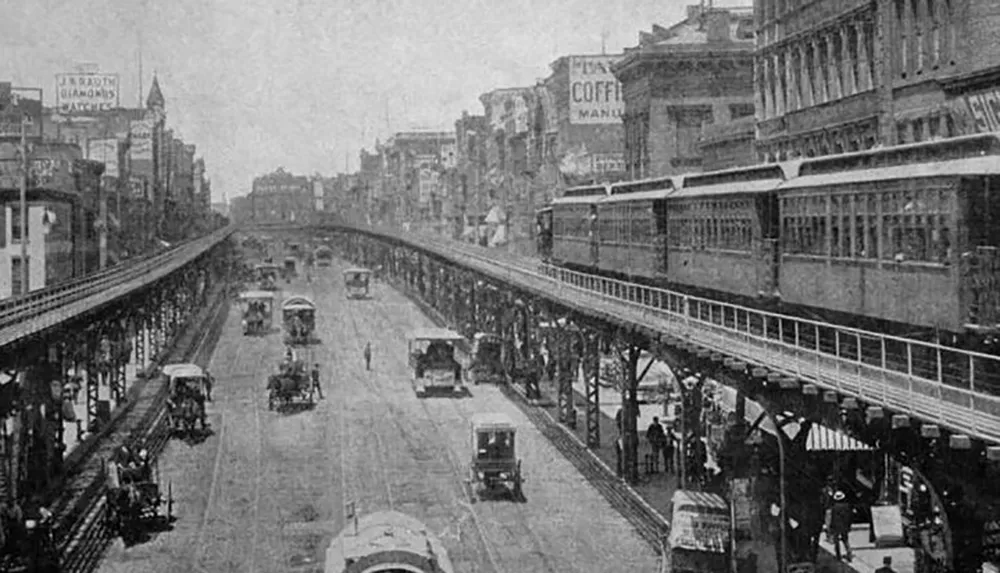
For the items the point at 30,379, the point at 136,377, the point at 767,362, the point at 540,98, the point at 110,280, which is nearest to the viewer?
the point at 767,362

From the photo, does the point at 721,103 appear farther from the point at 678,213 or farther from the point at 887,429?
the point at 887,429

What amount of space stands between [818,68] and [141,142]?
338ft

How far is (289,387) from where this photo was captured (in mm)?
50688

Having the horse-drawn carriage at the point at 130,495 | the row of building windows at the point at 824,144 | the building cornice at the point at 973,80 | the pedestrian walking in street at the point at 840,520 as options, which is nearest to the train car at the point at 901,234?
the pedestrian walking in street at the point at 840,520

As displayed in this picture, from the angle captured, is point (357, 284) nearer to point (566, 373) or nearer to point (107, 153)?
point (107, 153)

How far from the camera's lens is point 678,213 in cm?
3884

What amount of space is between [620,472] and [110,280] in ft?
93.8

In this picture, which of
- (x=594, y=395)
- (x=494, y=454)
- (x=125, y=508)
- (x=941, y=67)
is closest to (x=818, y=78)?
(x=941, y=67)

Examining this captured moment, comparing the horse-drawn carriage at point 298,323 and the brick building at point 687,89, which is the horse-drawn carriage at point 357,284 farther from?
the brick building at point 687,89

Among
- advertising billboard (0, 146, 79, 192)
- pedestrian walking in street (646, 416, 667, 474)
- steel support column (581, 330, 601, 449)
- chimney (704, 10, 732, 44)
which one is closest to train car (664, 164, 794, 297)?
steel support column (581, 330, 601, 449)

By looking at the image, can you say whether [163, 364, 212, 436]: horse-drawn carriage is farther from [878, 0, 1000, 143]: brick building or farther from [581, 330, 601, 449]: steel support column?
[878, 0, 1000, 143]: brick building

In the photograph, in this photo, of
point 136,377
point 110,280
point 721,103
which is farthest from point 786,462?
point 721,103

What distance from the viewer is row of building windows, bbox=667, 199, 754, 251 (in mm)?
31630

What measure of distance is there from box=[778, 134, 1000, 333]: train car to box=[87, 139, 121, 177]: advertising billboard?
85.7 meters
